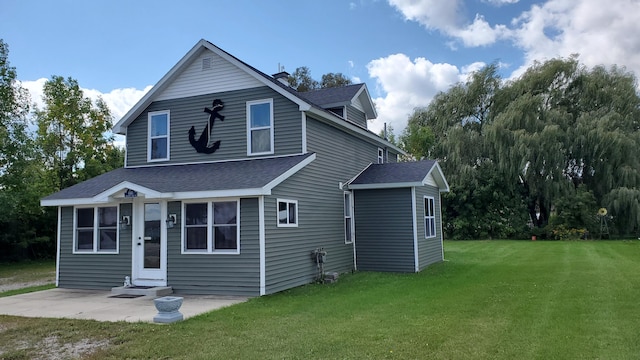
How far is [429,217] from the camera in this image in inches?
618

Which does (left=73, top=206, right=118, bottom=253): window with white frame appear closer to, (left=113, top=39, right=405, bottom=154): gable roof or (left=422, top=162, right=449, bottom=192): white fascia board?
(left=113, top=39, right=405, bottom=154): gable roof

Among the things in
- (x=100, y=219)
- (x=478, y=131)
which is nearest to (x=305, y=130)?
(x=100, y=219)

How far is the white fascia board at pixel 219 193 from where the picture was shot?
31.6ft

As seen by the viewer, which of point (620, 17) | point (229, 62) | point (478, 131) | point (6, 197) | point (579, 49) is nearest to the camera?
point (229, 62)

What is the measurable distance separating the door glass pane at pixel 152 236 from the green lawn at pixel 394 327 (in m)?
3.12

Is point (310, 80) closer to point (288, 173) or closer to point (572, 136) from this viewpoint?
point (572, 136)

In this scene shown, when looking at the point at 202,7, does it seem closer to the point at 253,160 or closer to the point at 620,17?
the point at 253,160

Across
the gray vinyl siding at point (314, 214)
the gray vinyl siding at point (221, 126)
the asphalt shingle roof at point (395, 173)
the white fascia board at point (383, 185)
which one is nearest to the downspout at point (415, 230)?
the white fascia board at point (383, 185)

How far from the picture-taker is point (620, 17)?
15.5m

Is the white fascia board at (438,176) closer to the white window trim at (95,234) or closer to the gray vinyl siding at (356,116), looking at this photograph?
the gray vinyl siding at (356,116)

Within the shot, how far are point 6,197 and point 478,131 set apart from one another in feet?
83.0

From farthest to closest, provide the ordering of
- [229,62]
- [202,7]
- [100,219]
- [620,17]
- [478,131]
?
[478,131] < [620,17] < [202,7] < [229,62] < [100,219]

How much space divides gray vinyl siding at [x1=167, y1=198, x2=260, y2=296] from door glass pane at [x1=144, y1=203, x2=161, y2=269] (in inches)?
15.2

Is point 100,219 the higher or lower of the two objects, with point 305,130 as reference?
lower
